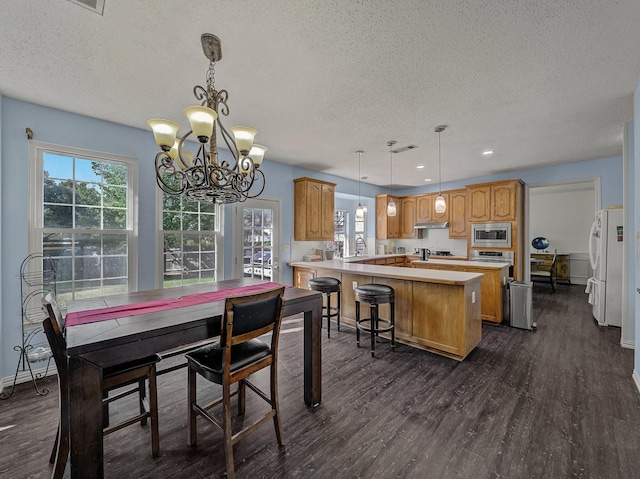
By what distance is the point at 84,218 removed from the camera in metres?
2.99

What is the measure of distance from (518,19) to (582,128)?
2.55 m

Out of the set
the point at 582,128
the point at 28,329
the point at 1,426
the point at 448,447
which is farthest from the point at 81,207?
the point at 582,128

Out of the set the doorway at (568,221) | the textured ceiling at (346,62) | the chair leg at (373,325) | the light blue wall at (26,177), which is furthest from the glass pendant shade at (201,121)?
the doorway at (568,221)

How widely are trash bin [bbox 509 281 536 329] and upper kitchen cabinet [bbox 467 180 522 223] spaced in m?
1.62

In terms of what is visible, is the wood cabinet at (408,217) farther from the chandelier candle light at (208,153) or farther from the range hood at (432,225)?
the chandelier candle light at (208,153)

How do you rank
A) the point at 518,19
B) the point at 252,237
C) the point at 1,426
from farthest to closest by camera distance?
the point at 252,237
the point at 1,426
the point at 518,19

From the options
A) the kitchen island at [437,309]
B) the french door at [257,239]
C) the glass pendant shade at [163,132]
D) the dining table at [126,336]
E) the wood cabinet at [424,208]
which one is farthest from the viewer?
the wood cabinet at [424,208]

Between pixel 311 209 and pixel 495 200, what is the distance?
354 centimetres

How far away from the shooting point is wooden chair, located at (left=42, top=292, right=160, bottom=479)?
1373 mm

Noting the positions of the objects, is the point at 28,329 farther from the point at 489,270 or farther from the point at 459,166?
the point at 459,166

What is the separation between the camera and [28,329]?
2623 mm

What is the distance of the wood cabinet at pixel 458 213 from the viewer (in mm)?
6004

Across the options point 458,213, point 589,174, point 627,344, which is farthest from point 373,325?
point 589,174

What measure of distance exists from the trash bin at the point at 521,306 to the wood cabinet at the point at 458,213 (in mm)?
2126
